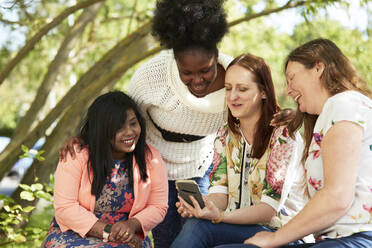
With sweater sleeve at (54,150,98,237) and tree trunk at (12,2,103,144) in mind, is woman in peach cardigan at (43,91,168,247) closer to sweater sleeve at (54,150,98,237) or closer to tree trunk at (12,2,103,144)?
sweater sleeve at (54,150,98,237)

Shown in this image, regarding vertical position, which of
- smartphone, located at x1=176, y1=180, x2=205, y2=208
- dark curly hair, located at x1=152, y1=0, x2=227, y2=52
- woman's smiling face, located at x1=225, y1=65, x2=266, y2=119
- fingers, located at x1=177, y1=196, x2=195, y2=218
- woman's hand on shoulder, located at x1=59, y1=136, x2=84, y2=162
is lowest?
fingers, located at x1=177, y1=196, x2=195, y2=218

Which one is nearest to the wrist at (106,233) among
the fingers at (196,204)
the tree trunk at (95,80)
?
the fingers at (196,204)

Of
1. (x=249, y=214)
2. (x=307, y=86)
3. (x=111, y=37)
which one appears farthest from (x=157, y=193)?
(x=111, y=37)

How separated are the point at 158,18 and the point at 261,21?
24.7 feet

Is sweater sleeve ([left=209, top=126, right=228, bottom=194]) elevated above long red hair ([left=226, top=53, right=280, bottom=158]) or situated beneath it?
situated beneath

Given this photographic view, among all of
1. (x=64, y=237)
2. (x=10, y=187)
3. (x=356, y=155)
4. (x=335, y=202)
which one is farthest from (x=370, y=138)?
(x=10, y=187)

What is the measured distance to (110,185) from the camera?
3.23 metres

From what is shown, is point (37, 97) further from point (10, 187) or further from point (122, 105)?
point (10, 187)

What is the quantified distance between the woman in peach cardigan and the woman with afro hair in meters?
0.19

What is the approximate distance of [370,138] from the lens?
2.15 meters

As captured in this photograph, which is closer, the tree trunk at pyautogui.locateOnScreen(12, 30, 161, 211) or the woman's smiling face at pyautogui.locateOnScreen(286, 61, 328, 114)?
the woman's smiling face at pyautogui.locateOnScreen(286, 61, 328, 114)

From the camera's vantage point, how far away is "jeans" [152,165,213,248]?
3684mm

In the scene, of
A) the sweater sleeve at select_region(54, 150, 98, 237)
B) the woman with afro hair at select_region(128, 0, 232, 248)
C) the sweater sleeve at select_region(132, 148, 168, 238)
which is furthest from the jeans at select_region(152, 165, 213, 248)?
the sweater sleeve at select_region(54, 150, 98, 237)

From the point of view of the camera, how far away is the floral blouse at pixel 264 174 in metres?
2.77
